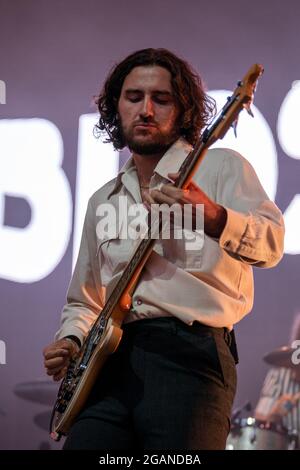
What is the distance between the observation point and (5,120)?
419cm

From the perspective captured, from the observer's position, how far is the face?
2.33 meters

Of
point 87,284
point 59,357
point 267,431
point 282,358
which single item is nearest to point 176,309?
point 59,357

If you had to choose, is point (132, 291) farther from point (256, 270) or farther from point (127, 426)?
point (256, 270)

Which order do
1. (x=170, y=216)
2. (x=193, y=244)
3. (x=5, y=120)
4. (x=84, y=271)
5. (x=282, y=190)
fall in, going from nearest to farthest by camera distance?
(x=170, y=216) → (x=193, y=244) → (x=84, y=271) → (x=282, y=190) → (x=5, y=120)

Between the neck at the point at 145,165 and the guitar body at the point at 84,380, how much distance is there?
51 centimetres

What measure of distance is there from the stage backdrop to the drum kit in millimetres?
85

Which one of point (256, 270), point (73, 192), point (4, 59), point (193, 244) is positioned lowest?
point (256, 270)

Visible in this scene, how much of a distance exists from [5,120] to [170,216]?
2.44 metres

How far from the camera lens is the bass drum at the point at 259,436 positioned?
3.83m

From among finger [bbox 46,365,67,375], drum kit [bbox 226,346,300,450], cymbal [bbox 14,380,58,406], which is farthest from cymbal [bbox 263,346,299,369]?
A: finger [bbox 46,365,67,375]

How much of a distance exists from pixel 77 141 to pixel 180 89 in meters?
1.72

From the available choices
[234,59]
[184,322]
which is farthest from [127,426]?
[234,59]

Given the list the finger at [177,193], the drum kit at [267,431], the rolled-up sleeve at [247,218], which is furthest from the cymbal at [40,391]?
the finger at [177,193]

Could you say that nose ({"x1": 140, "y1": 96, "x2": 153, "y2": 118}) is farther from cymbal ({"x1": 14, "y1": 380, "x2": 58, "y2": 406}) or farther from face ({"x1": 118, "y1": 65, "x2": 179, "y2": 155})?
cymbal ({"x1": 14, "y1": 380, "x2": 58, "y2": 406})
